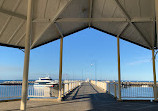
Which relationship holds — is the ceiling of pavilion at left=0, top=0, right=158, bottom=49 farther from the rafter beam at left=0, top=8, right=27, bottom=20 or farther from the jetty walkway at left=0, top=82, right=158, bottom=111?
the jetty walkway at left=0, top=82, right=158, bottom=111

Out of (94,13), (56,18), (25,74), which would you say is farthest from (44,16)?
(25,74)

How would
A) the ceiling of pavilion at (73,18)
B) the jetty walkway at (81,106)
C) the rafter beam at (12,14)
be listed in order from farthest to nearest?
the ceiling of pavilion at (73,18), the jetty walkway at (81,106), the rafter beam at (12,14)

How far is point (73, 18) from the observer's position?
27.3 feet

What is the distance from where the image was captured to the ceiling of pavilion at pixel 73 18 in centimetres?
745

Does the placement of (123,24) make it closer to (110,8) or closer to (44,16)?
(110,8)

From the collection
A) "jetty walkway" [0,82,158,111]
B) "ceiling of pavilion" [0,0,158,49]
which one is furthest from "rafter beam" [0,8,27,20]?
"jetty walkway" [0,82,158,111]

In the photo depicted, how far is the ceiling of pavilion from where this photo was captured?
7445 millimetres

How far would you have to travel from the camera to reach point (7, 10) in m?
7.12

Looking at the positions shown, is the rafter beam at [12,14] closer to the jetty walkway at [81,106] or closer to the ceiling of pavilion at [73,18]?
the ceiling of pavilion at [73,18]

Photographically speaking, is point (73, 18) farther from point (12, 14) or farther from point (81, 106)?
point (81, 106)

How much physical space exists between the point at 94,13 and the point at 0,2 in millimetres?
5697

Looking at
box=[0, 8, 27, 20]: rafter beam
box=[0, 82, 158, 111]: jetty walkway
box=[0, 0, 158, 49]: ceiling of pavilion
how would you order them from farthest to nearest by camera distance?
box=[0, 0, 158, 49]: ceiling of pavilion → box=[0, 82, 158, 111]: jetty walkway → box=[0, 8, 27, 20]: rafter beam

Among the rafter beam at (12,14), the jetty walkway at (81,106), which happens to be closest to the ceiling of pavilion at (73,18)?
the rafter beam at (12,14)

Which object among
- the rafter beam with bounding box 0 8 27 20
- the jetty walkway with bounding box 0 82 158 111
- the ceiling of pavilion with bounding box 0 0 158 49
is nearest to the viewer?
the rafter beam with bounding box 0 8 27 20
